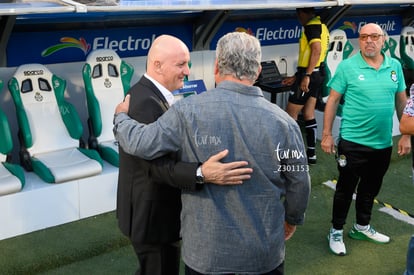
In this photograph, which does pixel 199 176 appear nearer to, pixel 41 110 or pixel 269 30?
pixel 41 110

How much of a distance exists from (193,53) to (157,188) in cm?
397

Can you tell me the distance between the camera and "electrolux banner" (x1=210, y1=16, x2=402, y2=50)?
6461mm

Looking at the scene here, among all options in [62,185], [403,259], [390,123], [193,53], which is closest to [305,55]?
[193,53]

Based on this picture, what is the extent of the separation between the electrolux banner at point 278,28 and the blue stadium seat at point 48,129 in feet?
7.05

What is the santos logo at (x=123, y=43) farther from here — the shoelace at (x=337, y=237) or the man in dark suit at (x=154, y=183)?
the man in dark suit at (x=154, y=183)

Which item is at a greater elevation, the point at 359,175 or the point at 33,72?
the point at 33,72

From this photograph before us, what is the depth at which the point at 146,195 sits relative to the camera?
2.34m

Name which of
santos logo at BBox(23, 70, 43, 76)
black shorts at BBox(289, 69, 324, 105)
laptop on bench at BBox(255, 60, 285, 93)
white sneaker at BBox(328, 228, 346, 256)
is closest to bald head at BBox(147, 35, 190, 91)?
white sneaker at BBox(328, 228, 346, 256)

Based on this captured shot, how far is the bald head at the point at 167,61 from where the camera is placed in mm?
2281

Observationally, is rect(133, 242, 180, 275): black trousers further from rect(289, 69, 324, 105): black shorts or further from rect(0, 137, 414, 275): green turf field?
rect(289, 69, 324, 105): black shorts

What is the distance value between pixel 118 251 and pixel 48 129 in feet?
4.39

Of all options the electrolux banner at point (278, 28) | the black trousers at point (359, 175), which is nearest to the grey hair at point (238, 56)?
the black trousers at point (359, 175)

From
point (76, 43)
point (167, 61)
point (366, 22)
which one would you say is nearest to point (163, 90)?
point (167, 61)

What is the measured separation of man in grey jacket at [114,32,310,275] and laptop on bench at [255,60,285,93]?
4.06 meters
